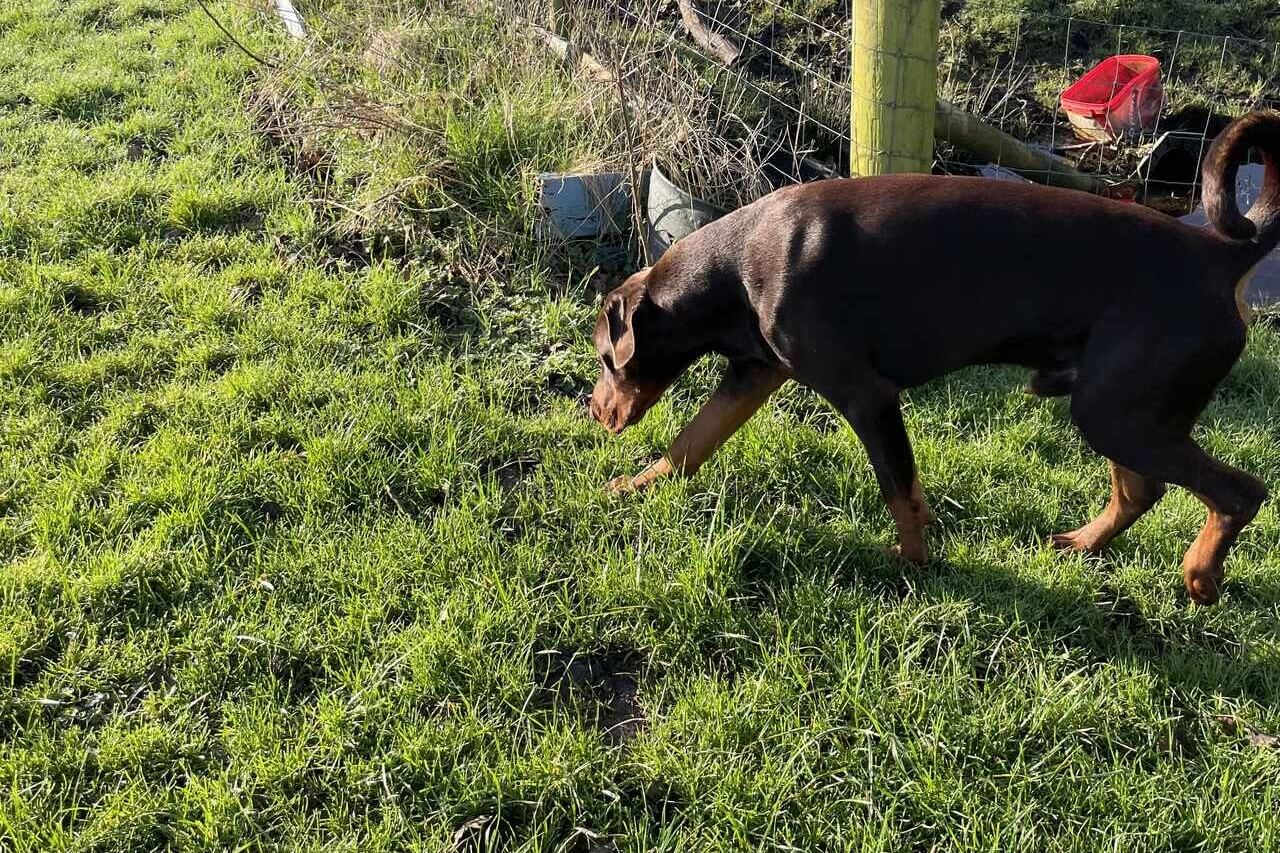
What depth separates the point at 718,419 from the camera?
3752mm

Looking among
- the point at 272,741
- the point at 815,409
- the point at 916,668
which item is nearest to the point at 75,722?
the point at 272,741

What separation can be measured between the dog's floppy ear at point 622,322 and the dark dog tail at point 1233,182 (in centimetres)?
172

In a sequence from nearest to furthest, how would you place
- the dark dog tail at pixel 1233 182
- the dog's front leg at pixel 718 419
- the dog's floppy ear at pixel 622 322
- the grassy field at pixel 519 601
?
the grassy field at pixel 519 601
the dark dog tail at pixel 1233 182
the dog's floppy ear at pixel 622 322
the dog's front leg at pixel 718 419

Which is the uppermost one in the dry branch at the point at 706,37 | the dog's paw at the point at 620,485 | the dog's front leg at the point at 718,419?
the dry branch at the point at 706,37

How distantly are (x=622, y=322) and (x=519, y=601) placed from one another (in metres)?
0.99

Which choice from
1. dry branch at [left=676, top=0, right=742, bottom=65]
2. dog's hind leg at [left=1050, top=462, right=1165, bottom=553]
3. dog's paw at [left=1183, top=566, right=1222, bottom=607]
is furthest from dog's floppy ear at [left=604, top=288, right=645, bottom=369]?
dry branch at [left=676, top=0, right=742, bottom=65]

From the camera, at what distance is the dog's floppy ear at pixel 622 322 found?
11.8 ft

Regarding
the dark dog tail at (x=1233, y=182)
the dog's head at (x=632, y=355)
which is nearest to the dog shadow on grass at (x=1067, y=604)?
the dog's head at (x=632, y=355)

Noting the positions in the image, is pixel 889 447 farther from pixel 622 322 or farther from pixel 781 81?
pixel 781 81

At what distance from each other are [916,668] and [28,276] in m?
4.20

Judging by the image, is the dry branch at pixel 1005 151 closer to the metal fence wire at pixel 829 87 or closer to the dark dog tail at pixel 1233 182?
the metal fence wire at pixel 829 87

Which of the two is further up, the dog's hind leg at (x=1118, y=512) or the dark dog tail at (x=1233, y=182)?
the dark dog tail at (x=1233, y=182)

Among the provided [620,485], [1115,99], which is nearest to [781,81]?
[1115,99]

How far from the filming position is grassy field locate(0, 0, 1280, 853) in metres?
2.70
